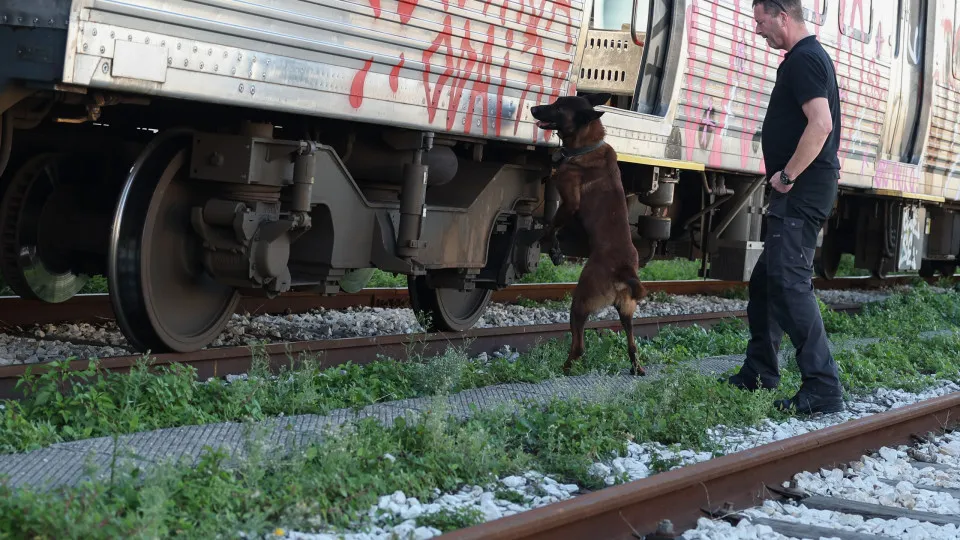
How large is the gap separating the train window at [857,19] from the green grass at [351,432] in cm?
469

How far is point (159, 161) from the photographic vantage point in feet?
21.3

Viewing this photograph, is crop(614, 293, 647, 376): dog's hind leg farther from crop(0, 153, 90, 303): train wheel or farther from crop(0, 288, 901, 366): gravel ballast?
crop(0, 153, 90, 303): train wheel

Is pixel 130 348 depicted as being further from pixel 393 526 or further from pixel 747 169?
pixel 747 169

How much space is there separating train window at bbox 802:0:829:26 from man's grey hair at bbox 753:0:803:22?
4177mm

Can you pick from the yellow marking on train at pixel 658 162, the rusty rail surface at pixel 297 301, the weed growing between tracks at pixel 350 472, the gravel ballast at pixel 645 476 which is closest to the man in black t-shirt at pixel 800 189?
the gravel ballast at pixel 645 476

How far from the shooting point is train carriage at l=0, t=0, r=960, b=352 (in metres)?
5.39

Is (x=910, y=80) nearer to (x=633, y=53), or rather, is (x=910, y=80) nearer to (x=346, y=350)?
(x=633, y=53)

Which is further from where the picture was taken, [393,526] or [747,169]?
[747,169]

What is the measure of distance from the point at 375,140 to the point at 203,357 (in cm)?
193

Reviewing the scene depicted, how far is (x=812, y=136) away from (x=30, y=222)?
4922mm

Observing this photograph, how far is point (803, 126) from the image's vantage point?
674 centimetres

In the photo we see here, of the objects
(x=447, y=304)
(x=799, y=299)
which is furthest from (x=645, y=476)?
(x=447, y=304)

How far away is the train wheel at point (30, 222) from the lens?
7.11 m

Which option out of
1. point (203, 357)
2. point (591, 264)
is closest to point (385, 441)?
point (203, 357)
